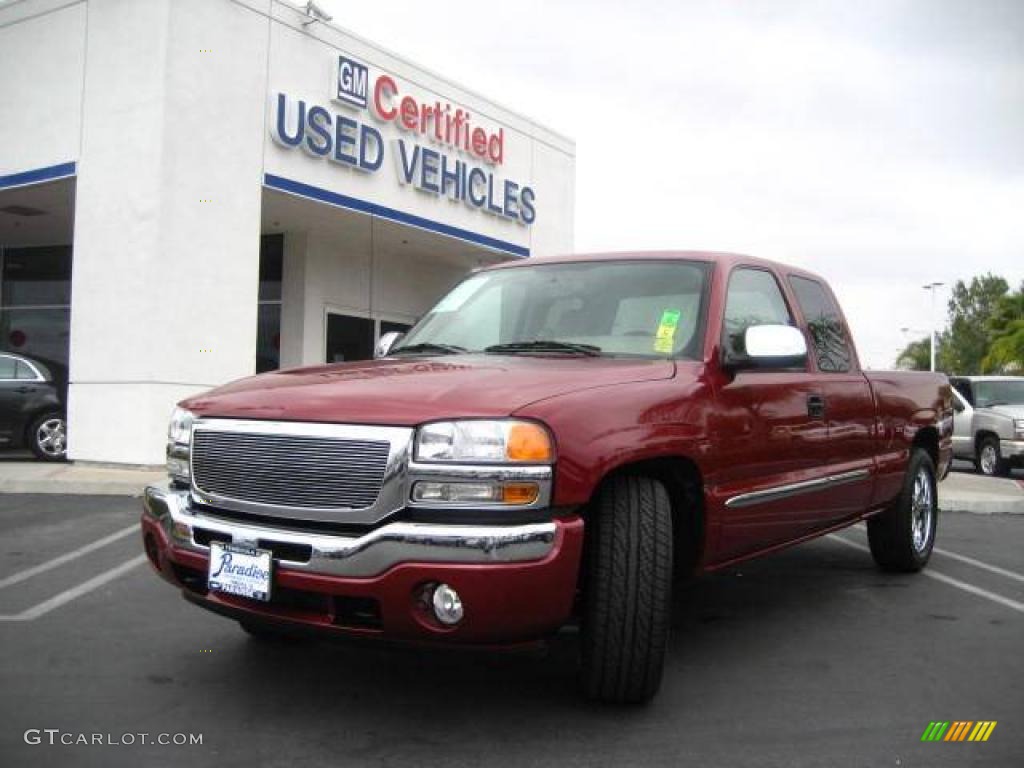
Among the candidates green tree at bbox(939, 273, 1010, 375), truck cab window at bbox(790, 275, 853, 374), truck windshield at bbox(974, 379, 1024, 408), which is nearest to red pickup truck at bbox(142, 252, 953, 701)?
truck cab window at bbox(790, 275, 853, 374)

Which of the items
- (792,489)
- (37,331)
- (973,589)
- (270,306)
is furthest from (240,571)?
(37,331)

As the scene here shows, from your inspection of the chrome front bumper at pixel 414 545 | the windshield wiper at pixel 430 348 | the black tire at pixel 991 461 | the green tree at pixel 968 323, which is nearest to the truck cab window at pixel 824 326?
the windshield wiper at pixel 430 348

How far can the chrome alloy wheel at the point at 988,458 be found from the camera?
14.9 meters

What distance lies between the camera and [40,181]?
11.5 metres

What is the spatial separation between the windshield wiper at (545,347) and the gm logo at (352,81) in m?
9.55

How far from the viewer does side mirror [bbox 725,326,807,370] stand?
12.6 feet

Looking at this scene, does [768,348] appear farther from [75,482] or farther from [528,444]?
[75,482]

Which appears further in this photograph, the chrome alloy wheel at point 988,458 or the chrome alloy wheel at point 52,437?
the chrome alloy wheel at point 988,458

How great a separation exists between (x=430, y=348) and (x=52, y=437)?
8955 millimetres

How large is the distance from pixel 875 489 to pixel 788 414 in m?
1.31

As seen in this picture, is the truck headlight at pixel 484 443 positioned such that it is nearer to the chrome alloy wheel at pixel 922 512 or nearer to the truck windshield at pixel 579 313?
the truck windshield at pixel 579 313

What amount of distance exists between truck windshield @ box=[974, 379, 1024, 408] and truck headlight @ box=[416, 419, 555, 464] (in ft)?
49.0

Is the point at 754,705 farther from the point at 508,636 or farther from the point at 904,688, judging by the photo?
the point at 508,636

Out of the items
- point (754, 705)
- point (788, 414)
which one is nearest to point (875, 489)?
point (788, 414)
